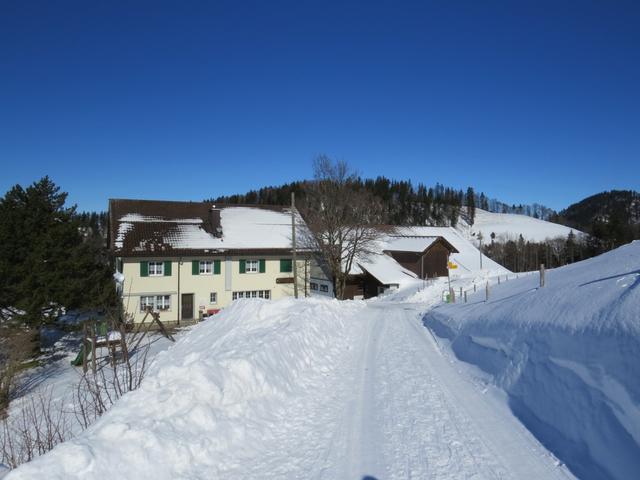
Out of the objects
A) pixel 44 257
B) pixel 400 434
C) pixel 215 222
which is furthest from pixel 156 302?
pixel 400 434

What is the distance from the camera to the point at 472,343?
11.7 meters

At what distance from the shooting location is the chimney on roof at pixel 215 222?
1298 inches

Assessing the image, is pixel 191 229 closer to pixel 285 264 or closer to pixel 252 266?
pixel 252 266

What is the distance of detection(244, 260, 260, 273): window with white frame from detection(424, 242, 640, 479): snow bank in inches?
945

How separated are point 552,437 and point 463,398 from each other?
6.88 feet

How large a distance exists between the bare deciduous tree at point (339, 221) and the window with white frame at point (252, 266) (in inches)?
194

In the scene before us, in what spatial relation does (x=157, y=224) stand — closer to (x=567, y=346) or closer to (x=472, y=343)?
(x=472, y=343)

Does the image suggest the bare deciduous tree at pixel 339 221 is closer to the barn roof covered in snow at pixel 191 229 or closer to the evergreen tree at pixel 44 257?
the barn roof covered in snow at pixel 191 229

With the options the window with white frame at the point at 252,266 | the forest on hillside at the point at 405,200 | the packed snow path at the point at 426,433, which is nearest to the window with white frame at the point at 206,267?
the window with white frame at the point at 252,266

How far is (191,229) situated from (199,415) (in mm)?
28257

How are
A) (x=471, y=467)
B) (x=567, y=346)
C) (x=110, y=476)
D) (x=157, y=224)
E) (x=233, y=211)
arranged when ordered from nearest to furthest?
1. (x=110, y=476)
2. (x=471, y=467)
3. (x=567, y=346)
4. (x=157, y=224)
5. (x=233, y=211)

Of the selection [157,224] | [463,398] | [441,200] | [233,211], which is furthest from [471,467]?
[441,200]

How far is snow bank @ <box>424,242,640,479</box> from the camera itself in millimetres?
5305

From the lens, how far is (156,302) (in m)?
29.4
